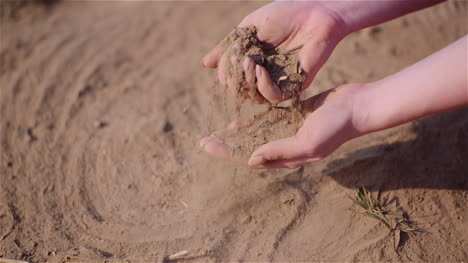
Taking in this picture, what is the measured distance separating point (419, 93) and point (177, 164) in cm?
168

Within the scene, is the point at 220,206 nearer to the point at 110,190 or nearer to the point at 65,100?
the point at 110,190

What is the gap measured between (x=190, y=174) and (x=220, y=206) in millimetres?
371

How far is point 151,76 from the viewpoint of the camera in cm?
367

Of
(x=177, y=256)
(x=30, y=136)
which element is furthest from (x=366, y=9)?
(x=30, y=136)

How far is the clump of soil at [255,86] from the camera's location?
2338 mm

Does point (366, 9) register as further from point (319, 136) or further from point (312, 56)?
point (319, 136)

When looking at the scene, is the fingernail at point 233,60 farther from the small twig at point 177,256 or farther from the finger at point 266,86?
the small twig at point 177,256

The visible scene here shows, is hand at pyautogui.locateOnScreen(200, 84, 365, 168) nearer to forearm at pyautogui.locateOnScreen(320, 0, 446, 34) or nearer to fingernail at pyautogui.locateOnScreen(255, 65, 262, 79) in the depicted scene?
fingernail at pyautogui.locateOnScreen(255, 65, 262, 79)

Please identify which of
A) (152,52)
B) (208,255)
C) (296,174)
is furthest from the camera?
(152,52)

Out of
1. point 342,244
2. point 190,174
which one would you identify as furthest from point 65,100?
point 342,244

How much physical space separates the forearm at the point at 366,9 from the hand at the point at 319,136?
556 millimetres

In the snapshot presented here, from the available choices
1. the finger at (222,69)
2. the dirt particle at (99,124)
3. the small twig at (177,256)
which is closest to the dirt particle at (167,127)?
the dirt particle at (99,124)

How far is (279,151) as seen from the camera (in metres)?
2.21

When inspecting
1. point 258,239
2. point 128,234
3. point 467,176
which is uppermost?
point 128,234
